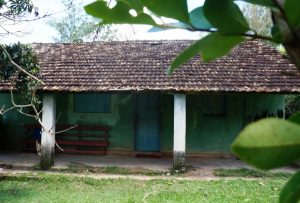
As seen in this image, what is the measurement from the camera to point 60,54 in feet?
38.5

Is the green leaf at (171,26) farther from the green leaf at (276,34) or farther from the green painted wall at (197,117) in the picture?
the green painted wall at (197,117)

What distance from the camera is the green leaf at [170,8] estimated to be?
1.35ft

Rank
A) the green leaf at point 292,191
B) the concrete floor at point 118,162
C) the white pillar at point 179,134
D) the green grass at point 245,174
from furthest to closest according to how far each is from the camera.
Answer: the concrete floor at point 118,162, the white pillar at point 179,134, the green grass at point 245,174, the green leaf at point 292,191

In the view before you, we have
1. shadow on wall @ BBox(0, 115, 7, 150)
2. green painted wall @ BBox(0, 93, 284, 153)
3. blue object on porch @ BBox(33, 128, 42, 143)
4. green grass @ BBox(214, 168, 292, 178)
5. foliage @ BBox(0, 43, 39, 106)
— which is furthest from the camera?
shadow on wall @ BBox(0, 115, 7, 150)

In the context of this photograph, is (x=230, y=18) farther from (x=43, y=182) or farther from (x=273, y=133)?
(x=43, y=182)

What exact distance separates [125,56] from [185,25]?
1091 cm

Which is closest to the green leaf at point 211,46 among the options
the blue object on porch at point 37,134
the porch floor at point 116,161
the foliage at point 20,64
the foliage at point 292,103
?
the foliage at point 20,64

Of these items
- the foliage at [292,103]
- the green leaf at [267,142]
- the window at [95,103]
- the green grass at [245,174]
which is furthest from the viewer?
the foliage at [292,103]

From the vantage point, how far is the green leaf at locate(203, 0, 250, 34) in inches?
15.7

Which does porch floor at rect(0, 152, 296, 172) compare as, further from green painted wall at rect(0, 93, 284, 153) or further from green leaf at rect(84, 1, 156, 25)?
green leaf at rect(84, 1, 156, 25)

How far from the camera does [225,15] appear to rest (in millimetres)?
401

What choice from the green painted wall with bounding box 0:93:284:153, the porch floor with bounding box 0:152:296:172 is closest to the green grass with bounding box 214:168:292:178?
the porch floor with bounding box 0:152:296:172

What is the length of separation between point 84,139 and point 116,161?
5.07 feet

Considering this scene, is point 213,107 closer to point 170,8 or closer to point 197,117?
point 197,117
